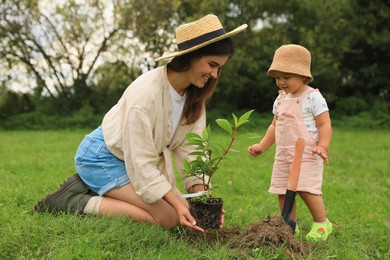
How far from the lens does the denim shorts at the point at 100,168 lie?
12.0 feet

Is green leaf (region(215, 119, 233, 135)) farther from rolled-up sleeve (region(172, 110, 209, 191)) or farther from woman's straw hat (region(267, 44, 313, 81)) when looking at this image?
woman's straw hat (region(267, 44, 313, 81))

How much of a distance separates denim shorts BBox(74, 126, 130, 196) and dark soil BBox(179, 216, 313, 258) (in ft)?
2.27

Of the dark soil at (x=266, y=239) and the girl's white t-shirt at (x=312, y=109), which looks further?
the girl's white t-shirt at (x=312, y=109)

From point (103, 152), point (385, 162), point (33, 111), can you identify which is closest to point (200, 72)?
point (103, 152)

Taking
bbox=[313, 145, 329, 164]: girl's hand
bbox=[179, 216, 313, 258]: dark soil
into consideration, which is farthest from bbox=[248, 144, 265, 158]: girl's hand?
bbox=[179, 216, 313, 258]: dark soil

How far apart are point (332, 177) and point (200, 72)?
3.96 metres

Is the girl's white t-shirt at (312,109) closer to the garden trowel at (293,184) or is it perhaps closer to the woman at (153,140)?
the garden trowel at (293,184)

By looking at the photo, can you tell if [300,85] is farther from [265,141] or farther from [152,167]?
[152,167]

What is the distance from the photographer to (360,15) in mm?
17531

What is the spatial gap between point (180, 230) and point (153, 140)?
699 mm

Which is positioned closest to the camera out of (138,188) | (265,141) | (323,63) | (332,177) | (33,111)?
(138,188)

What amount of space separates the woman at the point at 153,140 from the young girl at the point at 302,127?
56cm

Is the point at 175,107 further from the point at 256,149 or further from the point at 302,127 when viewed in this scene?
the point at 302,127

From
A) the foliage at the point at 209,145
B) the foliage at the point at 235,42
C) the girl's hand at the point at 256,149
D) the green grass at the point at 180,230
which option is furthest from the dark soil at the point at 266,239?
the foliage at the point at 235,42
